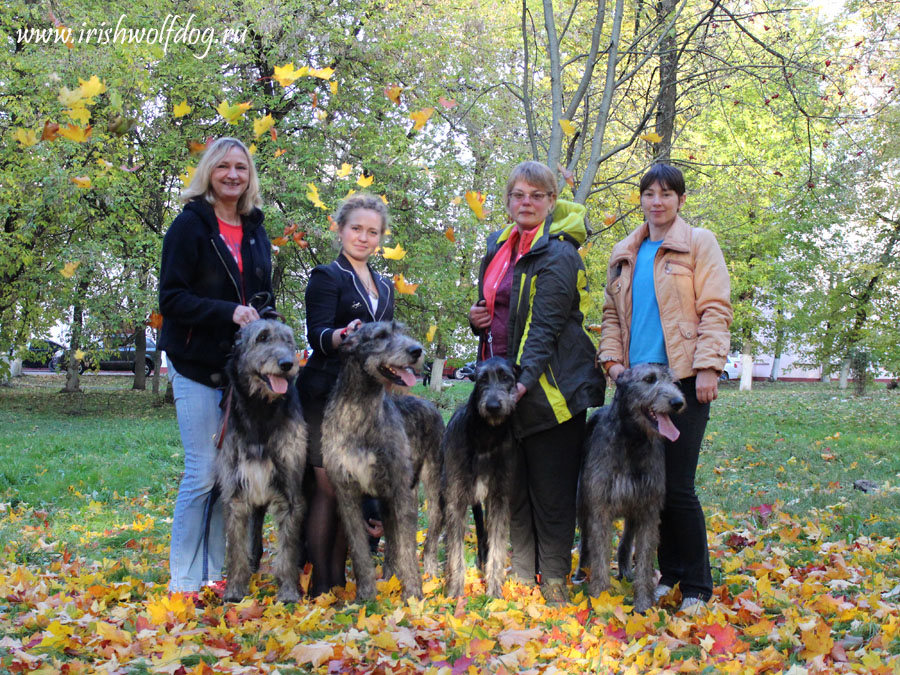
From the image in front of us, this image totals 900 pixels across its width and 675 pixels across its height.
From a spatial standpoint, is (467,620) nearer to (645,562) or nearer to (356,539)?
(356,539)

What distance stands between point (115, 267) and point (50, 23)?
494 centimetres

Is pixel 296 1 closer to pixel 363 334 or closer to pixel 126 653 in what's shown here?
pixel 363 334

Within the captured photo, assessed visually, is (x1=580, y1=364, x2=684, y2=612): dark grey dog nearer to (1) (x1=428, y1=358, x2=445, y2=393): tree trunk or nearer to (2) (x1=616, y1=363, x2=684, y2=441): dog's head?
(2) (x1=616, y1=363, x2=684, y2=441): dog's head

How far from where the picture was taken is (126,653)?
341 centimetres

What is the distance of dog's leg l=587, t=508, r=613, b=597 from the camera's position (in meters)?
4.47

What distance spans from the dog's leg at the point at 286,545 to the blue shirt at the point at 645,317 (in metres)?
2.25

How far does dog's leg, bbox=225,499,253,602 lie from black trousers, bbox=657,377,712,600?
8.15ft

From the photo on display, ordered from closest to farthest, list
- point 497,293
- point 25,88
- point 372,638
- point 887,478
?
point 372,638, point 497,293, point 887,478, point 25,88

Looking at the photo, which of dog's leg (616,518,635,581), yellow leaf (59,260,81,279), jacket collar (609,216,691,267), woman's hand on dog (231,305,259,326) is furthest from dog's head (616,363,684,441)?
yellow leaf (59,260,81,279)

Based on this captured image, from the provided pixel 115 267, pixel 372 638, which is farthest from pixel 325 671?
pixel 115 267

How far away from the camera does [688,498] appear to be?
4.41 meters

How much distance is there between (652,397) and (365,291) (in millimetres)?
1839

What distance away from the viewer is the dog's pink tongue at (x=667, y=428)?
4184 millimetres

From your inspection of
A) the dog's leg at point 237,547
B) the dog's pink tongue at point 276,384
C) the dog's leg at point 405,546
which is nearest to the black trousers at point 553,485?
the dog's leg at point 405,546
